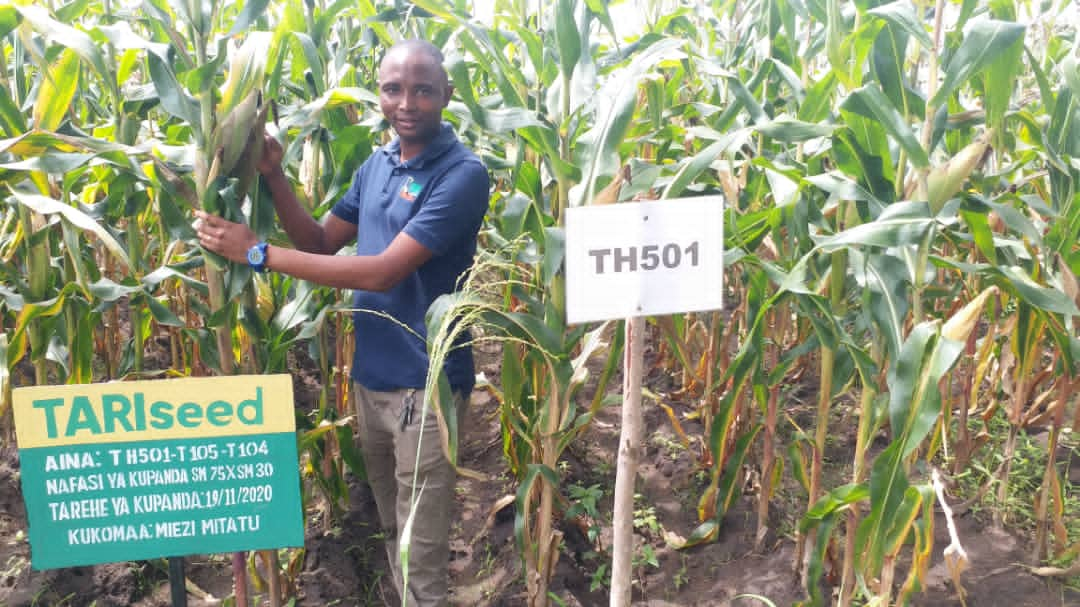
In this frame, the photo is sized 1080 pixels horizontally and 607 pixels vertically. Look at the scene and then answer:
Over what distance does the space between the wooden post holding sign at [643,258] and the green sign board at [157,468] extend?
2.45 feet

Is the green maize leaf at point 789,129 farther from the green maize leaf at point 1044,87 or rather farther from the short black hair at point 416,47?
the short black hair at point 416,47

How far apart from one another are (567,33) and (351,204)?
0.85m

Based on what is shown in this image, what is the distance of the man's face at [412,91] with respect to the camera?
202 centimetres

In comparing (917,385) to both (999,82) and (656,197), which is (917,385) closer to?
(999,82)

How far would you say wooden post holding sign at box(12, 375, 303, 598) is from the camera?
64.7 inches

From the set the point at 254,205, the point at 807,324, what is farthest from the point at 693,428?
the point at 254,205

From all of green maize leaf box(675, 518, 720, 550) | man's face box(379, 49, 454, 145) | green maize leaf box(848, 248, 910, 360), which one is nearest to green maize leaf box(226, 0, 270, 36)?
man's face box(379, 49, 454, 145)

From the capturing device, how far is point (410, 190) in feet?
6.91

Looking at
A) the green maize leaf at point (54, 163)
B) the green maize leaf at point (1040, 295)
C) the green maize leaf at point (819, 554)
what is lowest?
the green maize leaf at point (819, 554)

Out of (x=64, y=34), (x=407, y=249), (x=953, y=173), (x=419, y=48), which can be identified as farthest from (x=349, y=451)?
(x=953, y=173)

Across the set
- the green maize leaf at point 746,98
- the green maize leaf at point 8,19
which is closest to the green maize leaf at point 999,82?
the green maize leaf at point 746,98

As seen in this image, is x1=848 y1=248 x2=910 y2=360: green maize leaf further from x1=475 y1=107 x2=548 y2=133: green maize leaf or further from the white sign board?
x1=475 y1=107 x2=548 y2=133: green maize leaf

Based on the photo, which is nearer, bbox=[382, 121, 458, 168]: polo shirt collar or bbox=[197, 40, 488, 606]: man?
bbox=[197, 40, 488, 606]: man

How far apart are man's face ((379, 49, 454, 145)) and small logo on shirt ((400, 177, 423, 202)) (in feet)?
0.39
